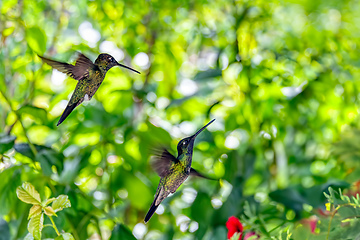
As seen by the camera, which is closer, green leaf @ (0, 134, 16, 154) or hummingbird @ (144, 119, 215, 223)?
hummingbird @ (144, 119, 215, 223)

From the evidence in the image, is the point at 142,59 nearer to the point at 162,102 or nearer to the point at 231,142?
the point at 162,102

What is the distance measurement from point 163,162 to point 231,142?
19.0 inches

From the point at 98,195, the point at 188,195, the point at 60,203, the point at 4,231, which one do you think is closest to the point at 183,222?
the point at 188,195

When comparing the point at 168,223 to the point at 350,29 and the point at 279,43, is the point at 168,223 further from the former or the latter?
the point at 350,29

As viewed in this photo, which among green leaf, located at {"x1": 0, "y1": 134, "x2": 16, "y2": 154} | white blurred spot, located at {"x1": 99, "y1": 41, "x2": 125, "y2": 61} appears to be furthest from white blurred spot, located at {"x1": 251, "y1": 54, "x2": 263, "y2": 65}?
green leaf, located at {"x1": 0, "y1": 134, "x2": 16, "y2": 154}

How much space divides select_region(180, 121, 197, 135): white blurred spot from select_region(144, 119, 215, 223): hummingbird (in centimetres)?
39

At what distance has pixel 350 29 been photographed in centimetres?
99

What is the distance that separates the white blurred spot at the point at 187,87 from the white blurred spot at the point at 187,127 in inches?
2.2

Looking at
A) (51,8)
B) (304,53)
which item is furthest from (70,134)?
(304,53)

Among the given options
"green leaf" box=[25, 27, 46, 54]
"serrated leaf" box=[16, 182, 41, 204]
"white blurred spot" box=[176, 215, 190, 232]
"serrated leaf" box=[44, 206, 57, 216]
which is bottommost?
"white blurred spot" box=[176, 215, 190, 232]

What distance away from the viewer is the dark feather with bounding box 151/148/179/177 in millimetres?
247

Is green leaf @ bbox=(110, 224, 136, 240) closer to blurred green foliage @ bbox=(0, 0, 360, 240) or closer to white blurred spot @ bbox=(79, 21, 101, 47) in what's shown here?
blurred green foliage @ bbox=(0, 0, 360, 240)

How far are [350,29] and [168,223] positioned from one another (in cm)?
70

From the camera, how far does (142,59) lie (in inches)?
28.6
